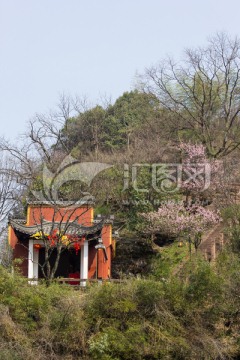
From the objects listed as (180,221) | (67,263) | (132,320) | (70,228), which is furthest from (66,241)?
(180,221)

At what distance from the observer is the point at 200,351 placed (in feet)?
55.1

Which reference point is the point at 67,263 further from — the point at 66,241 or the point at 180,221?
the point at 180,221

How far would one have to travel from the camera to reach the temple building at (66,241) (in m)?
22.8

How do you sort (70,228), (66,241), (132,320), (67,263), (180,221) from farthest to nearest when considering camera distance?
(180,221) < (67,263) < (70,228) < (66,241) < (132,320)

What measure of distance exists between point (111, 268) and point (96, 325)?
30.8ft

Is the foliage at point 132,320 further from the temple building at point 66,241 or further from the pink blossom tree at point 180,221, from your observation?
the pink blossom tree at point 180,221

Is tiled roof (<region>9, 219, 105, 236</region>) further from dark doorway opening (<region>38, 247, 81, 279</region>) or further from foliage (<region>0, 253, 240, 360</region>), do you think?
foliage (<region>0, 253, 240, 360</region>)

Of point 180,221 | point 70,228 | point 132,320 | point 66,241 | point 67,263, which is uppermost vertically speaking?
point 180,221

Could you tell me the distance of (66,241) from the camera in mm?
22281

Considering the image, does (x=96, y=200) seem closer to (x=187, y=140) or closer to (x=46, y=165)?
(x=46, y=165)

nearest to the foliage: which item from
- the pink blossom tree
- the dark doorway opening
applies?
the dark doorway opening

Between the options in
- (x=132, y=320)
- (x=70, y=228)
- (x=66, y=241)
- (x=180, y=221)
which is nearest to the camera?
(x=132, y=320)

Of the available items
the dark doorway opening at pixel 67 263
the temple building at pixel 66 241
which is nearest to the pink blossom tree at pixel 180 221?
the temple building at pixel 66 241

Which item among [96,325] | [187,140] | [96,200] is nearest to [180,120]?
[187,140]
